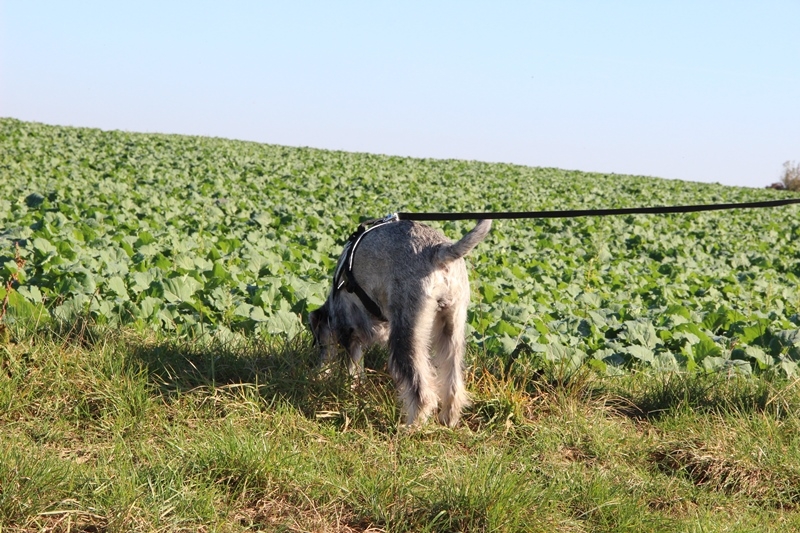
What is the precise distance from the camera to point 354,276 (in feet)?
17.3

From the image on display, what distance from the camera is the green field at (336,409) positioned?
150 inches

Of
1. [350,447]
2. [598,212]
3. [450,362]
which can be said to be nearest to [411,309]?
[450,362]

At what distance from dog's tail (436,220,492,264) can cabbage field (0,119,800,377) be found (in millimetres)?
1499

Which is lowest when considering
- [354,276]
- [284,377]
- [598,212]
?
[284,377]

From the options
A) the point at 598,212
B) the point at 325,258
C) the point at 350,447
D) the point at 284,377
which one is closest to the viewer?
the point at 350,447

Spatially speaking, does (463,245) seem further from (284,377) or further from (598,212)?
(284,377)

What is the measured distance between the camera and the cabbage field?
6863 mm

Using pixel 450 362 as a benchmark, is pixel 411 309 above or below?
above

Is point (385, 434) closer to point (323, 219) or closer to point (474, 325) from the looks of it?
point (474, 325)

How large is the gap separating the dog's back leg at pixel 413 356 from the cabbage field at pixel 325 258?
1316 millimetres

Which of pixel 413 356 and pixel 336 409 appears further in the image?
pixel 336 409

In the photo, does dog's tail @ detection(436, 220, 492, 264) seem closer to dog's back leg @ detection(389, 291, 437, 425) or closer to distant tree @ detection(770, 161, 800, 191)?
dog's back leg @ detection(389, 291, 437, 425)

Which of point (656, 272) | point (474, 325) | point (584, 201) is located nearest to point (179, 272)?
point (474, 325)

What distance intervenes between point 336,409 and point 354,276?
2.99 feet
